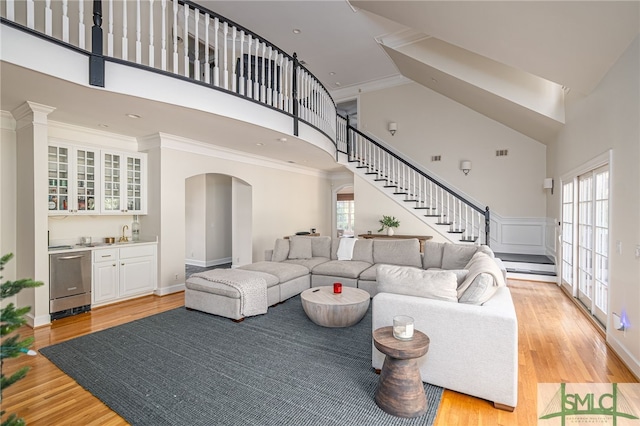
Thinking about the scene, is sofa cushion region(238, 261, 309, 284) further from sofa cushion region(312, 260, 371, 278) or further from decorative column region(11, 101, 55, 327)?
decorative column region(11, 101, 55, 327)

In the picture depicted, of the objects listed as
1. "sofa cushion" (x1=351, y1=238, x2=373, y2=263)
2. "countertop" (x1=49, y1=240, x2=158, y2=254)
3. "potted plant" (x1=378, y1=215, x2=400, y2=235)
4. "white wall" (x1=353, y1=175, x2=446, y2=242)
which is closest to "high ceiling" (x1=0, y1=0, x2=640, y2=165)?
"white wall" (x1=353, y1=175, x2=446, y2=242)

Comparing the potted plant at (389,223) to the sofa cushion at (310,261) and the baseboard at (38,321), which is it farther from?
the baseboard at (38,321)

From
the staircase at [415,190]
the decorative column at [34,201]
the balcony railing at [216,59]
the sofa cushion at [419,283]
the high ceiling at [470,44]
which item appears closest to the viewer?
the sofa cushion at [419,283]

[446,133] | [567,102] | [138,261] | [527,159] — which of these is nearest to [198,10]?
[138,261]

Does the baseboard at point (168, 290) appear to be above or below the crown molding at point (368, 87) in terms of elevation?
below

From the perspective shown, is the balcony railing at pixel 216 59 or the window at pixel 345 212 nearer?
the balcony railing at pixel 216 59

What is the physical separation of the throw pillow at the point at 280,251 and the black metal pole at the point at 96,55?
3.61 meters

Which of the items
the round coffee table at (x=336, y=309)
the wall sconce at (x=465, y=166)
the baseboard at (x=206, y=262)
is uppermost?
the wall sconce at (x=465, y=166)

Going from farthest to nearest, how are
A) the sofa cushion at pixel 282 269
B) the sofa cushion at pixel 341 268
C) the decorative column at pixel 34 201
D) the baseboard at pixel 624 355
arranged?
the sofa cushion at pixel 341 268 < the sofa cushion at pixel 282 269 < the decorative column at pixel 34 201 < the baseboard at pixel 624 355

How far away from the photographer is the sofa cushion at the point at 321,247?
5938mm

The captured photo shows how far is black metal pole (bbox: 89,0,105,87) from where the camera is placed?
314 cm

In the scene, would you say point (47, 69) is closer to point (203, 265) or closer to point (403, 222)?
point (203, 265)

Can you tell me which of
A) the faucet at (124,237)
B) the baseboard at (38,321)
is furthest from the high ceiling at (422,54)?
the baseboard at (38,321)

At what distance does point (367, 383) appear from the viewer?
2570 mm
